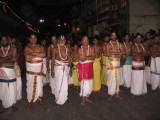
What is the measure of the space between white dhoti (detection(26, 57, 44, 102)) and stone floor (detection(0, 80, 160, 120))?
1.44ft

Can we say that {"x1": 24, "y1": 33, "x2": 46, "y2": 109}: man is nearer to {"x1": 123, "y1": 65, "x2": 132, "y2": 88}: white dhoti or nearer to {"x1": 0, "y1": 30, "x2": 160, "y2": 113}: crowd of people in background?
{"x1": 0, "y1": 30, "x2": 160, "y2": 113}: crowd of people in background

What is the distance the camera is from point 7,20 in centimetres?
1527

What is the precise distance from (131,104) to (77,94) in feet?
7.06

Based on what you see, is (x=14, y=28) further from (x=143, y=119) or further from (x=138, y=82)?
(x=143, y=119)

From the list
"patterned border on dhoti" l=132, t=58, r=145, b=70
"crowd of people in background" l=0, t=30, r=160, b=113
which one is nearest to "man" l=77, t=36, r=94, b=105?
"crowd of people in background" l=0, t=30, r=160, b=113

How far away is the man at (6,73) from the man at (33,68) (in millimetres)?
447

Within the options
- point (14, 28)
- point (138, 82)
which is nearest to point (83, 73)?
point (138, 82)

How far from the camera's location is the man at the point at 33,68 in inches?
200

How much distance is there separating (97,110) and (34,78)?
2.18m

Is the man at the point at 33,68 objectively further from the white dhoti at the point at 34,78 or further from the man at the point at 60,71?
the man at the point at 60,71

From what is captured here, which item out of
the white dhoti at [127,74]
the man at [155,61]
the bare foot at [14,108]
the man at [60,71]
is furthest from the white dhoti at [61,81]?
the man at [155,61]

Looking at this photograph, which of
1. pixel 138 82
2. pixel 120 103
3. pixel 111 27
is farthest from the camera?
pixel 111 27

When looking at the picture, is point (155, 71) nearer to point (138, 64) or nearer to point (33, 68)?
point (138, 64)

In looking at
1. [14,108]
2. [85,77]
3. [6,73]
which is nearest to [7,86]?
[6,73]
